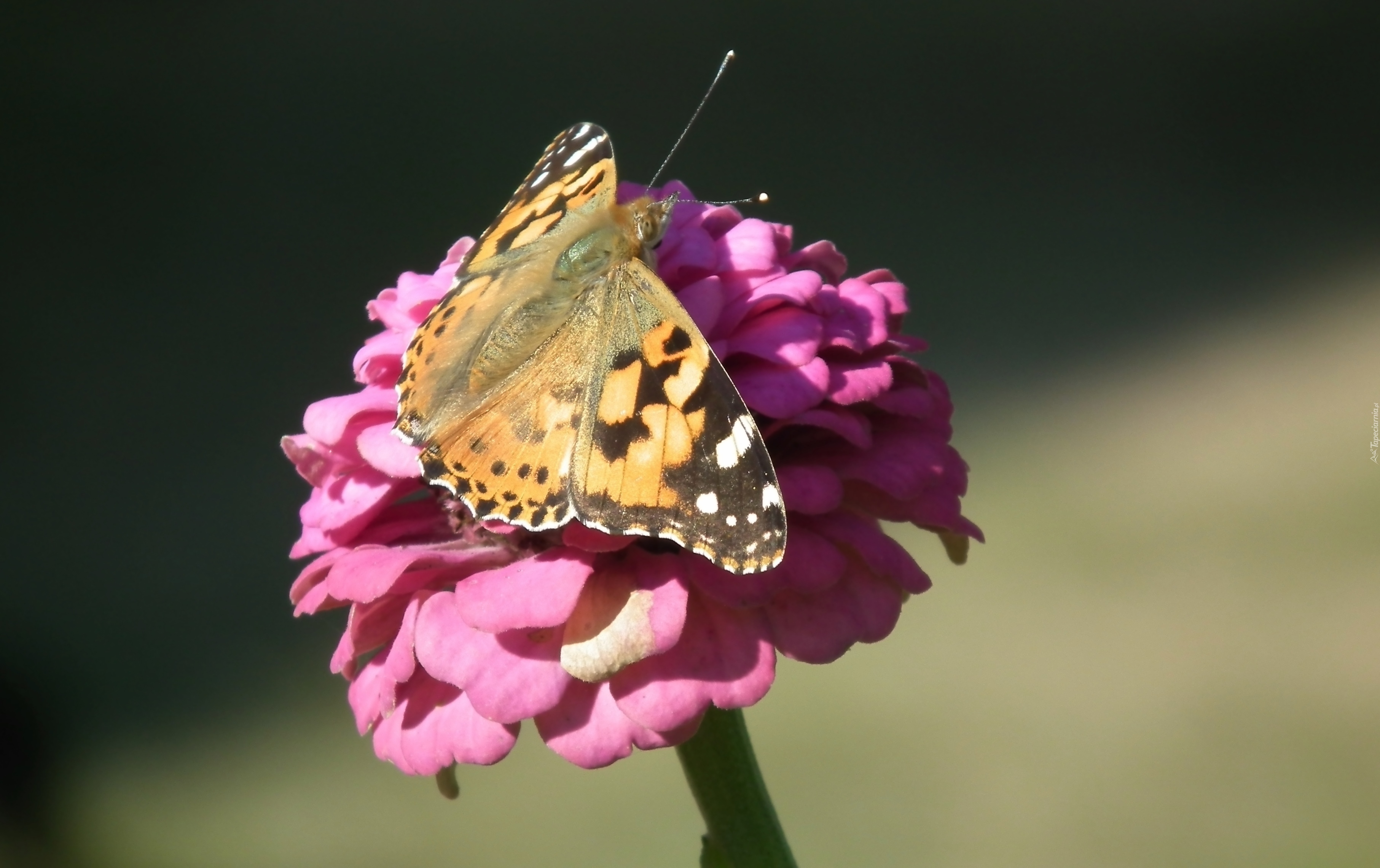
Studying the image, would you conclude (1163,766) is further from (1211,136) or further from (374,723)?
(1211,136)

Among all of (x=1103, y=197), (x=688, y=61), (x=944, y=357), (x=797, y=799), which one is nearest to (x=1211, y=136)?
(x=1103, y=197)

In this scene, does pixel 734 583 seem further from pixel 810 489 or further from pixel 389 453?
pixel 389 453

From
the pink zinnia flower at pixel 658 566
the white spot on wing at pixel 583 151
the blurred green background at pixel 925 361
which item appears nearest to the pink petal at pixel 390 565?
the pink zinnia flower at pixel 658 566

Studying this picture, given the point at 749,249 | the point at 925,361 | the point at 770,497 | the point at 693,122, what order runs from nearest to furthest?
1. the point at 770,497
2. the point at 749,249
3. the point at 693,122
4. the point at 925,361

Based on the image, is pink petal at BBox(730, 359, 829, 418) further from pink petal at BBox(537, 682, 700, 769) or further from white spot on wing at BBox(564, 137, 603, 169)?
white spot on wing at BBox(564, 137, 603, 169)

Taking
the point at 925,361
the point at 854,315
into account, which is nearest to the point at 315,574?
the point at 854,315

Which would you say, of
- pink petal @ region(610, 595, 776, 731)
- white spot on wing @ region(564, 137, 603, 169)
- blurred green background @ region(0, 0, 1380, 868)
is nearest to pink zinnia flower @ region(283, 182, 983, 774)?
pink petal @ region(610, 595, 776, 731)
